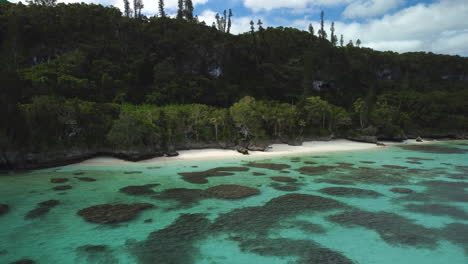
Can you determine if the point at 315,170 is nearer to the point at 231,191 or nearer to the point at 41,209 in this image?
the point at 231,191

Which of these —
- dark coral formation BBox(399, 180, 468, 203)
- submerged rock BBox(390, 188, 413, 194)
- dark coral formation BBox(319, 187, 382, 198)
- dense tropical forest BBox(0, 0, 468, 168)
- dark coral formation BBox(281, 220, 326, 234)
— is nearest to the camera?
dark coral formation BBox(281, 220, 326, 234)

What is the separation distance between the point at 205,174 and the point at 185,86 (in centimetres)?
4244

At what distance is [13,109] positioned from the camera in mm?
27609

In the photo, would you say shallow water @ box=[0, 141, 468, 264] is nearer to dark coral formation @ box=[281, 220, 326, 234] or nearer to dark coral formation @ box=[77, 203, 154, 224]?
dark coral formation @ box=[281, 220, 326, 234]

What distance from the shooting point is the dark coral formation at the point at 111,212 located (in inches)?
595

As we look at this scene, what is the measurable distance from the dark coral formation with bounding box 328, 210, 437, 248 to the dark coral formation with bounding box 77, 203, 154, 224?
12.6 m

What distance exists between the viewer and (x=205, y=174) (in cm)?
2694

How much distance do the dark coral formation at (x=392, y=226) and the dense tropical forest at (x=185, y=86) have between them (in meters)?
26.3

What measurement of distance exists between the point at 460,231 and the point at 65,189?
91.7 feet

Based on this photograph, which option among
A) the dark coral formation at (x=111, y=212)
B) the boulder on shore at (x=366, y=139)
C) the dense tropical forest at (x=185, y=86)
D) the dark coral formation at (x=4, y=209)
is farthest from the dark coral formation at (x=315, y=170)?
the boulder on shore at (x=366, y=139)

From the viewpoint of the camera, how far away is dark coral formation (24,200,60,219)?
51.6 feet

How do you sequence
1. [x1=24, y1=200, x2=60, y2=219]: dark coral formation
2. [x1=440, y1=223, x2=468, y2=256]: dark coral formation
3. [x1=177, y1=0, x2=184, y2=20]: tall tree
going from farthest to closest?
[x1=177, y1=0, x2=184, y2=20]: tall tree < [x1=24, y1=200, x2=60, y2=219]: dark coral formation < [x1=440, y1=223, x2=468, y2=256]: dark coral formation

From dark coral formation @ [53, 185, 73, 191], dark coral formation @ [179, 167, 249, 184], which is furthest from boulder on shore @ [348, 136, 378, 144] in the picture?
dark coral formation @ [53, 185, 73, 191]

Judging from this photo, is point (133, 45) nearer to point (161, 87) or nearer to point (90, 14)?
point (90, 14)
